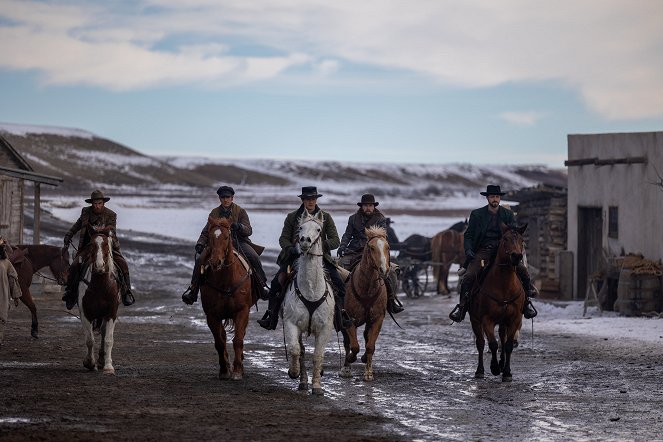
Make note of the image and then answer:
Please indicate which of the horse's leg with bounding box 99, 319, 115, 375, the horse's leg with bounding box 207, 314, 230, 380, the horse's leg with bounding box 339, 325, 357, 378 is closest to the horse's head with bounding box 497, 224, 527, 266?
the horse's leg with bounding box 339, 325, 357, 378

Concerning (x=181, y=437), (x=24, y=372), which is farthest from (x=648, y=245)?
(x=181, y=437)

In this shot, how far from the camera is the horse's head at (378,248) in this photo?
1459 cm

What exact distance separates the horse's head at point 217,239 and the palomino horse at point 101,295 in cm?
148

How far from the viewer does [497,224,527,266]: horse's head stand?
580 inches

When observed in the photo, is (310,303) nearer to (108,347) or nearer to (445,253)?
(108,347)

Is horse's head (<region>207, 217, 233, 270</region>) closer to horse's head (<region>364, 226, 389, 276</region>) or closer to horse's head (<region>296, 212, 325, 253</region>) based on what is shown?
horse's head (<region>296, 212, 325, 253</region>)

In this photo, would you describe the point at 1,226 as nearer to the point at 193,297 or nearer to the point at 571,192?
the point at 571,192

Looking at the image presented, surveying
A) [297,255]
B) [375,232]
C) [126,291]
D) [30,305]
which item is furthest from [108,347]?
[30,305]

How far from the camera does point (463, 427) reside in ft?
36.9

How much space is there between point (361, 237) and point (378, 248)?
1.85 m

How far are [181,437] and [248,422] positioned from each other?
1.08m

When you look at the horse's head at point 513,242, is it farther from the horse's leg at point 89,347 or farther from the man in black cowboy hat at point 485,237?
the horse's leg at point 89,347

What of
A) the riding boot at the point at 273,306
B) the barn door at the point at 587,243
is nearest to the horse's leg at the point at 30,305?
the riding boot at the point at 273,306

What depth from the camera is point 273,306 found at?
47.3ft
